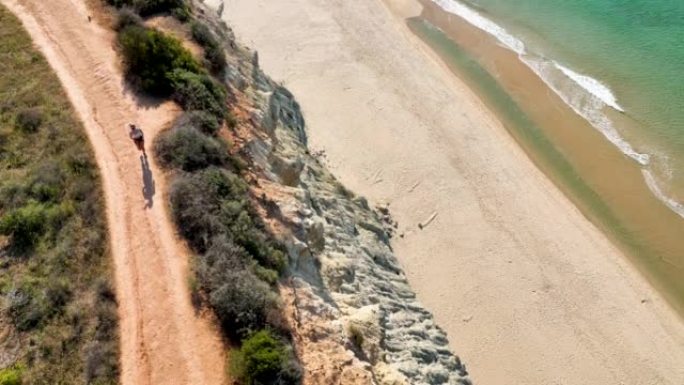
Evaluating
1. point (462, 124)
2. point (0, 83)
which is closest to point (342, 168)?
→ point (462, 124)

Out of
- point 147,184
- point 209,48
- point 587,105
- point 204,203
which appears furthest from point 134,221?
point 587,105

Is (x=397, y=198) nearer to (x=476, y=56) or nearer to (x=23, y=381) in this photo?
(x=476, y=56)

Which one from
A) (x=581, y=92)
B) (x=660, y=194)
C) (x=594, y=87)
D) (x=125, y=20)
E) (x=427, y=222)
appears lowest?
(x=427, y=222)

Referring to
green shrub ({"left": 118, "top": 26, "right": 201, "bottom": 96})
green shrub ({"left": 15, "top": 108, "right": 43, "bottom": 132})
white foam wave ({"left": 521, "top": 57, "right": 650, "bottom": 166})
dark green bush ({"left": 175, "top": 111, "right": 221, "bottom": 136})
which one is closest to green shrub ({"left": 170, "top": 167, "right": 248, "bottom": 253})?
dark green bush ({"left": 175, "top": 111, "right": 221, "bottom": 136})

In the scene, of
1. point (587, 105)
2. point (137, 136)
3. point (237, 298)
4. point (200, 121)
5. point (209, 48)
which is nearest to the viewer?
point (237, 298)

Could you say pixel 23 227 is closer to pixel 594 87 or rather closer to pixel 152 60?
pixel 152 60

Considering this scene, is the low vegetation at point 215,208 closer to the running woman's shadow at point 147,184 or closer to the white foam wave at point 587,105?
the running woman's shadow at point 147,184

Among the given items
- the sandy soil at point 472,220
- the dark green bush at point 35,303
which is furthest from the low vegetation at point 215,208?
the sandy soil at point 472,220
